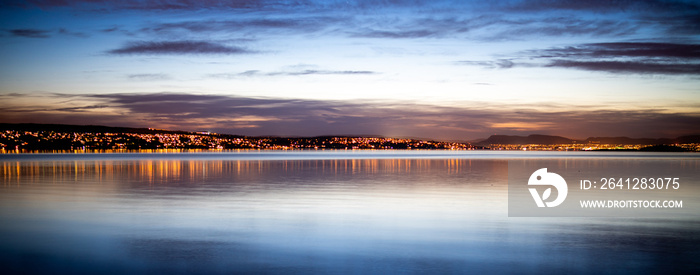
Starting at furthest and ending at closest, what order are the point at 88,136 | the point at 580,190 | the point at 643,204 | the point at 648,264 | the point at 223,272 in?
the point at 88,136 → the point at 580,190 → the point at 643,204 → the point at 648,264 → the point at 223,272

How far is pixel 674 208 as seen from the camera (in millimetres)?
14953

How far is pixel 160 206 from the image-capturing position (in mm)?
15281

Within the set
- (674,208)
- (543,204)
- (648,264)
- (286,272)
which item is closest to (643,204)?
(674,208)

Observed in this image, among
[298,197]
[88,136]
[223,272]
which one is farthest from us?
[88,136]

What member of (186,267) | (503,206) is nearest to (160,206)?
(186,267)

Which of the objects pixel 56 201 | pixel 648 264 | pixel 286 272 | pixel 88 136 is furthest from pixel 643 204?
pixel 88 136

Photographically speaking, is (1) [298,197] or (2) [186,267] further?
(1) [298,197]

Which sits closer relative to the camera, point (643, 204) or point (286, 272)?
point (286, 272)

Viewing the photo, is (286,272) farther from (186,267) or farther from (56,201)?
(56,201)

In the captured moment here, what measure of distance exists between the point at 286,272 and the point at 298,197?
1008 cm

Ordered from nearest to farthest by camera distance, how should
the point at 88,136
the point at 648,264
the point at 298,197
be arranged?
the point at 648,264 → the point at 298,197 → the point at 88,136

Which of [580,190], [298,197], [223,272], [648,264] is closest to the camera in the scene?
[223,272]

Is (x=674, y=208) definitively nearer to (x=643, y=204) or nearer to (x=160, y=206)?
(x=643, y=204)

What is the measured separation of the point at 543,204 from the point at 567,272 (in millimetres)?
8187
